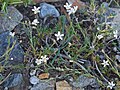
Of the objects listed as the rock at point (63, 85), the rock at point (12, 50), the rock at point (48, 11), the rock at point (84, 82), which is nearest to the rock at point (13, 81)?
the rock at point (12, 50)

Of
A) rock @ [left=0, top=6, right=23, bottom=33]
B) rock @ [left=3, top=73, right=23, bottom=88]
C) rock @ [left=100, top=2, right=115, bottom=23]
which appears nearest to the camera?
rock @ [left=3, top=73, right=23, bottom=88]

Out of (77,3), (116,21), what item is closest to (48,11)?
(77,3)

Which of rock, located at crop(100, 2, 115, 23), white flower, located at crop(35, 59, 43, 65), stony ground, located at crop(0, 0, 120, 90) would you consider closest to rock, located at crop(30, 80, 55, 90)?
stony ground, located at crop(0, 0, 120, 90)

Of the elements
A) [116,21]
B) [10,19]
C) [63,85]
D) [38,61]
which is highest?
[10,19]

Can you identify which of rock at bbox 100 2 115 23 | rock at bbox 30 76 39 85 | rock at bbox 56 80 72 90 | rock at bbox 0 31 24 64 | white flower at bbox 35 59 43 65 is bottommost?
rock at bbox 56 80 72 90

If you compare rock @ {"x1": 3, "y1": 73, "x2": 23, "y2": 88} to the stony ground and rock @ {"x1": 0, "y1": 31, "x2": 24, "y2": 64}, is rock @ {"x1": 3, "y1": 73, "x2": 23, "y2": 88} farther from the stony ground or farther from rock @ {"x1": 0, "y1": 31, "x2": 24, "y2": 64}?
rock @ {"x1": 0, "y1": 31, "x2": 24, "y2": 64}

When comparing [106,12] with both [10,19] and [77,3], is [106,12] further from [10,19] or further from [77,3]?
[10,19]
